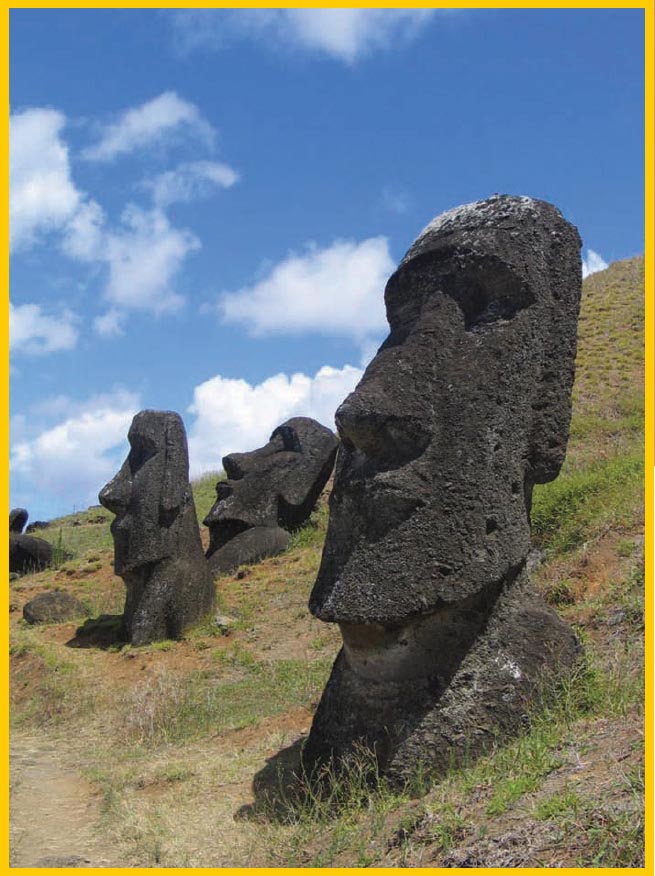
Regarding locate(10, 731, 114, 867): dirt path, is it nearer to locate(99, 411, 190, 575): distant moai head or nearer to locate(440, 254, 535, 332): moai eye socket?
locate(440, 254, 535, 332): moai eye socket

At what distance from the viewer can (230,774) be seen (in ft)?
21.7

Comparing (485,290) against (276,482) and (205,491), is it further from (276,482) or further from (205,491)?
(205,491)

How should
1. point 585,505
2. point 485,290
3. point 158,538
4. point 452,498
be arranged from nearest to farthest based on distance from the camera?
point 452,498, point 485,290, point 585,505, point 158,538

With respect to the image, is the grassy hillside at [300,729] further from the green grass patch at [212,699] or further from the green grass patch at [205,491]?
the green grass patch at [205,491]

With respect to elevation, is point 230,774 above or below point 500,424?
below

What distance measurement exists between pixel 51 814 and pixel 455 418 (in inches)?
154

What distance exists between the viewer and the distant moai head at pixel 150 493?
41.0 ft

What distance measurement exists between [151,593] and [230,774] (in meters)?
6.04

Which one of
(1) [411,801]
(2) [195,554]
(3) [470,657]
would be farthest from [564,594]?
(2) [195,554]

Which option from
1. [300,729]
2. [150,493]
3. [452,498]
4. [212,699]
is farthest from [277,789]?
[150,493]

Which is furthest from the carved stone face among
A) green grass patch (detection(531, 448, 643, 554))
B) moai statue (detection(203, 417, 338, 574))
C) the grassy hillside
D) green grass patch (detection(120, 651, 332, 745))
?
moai statue (detection(203, 417, 338, 574))

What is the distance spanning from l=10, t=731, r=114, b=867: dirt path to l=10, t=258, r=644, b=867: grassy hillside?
3.3 inches

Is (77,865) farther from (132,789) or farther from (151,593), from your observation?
(151,593)

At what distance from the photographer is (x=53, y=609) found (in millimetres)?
13992
